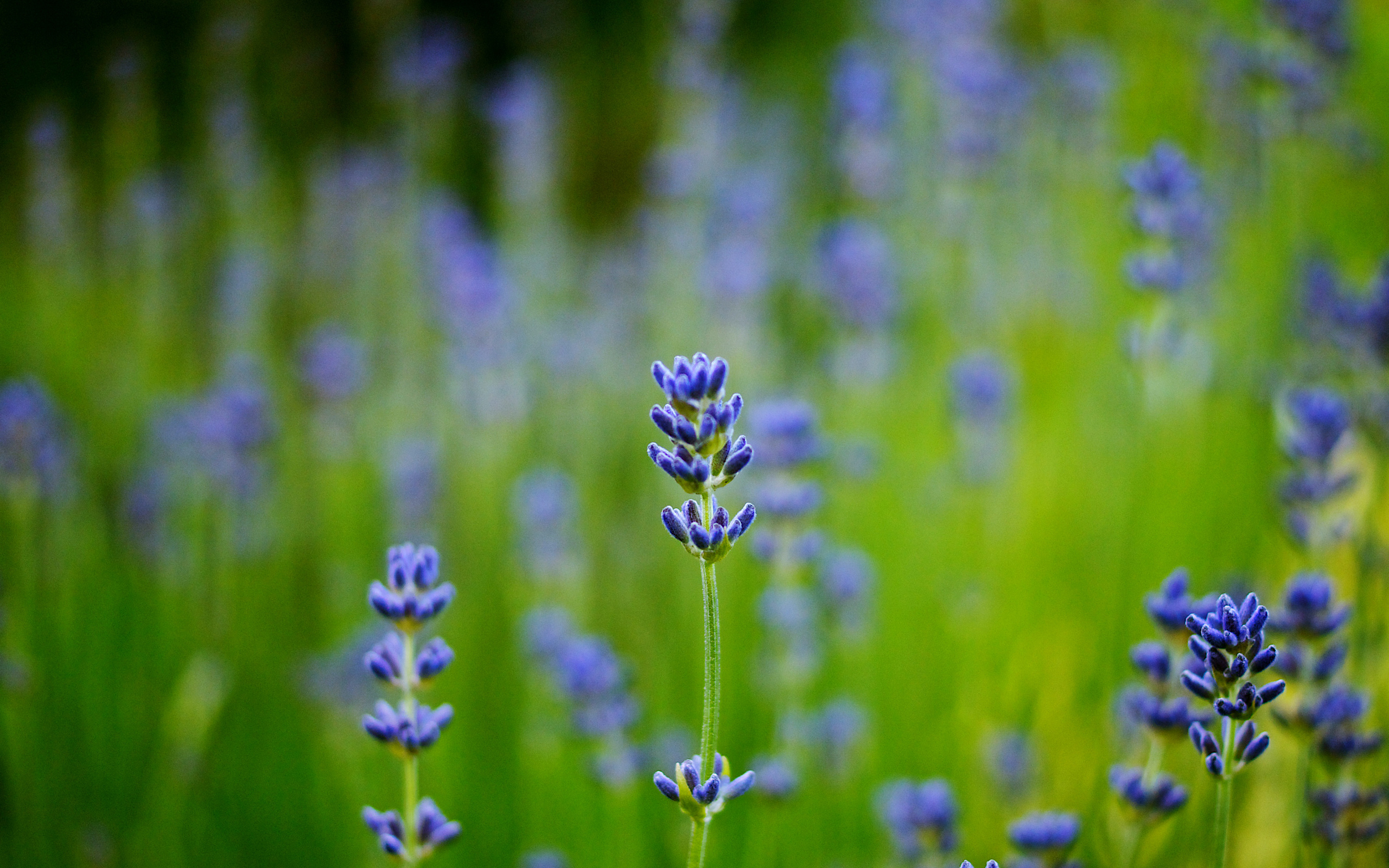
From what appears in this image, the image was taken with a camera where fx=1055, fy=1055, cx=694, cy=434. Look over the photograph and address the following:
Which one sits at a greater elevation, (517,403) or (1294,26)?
(1294,26)

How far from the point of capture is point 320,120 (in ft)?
17.0

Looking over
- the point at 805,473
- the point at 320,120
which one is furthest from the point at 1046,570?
the point at 320,120

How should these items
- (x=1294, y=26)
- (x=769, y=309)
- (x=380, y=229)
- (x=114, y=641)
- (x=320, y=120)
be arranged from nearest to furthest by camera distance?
1. (x=1294, y=26)
2. (x=114, y=641)
3. (x=380, y=229)
4. (x=769, y=309)
5. (x=320, y=120)

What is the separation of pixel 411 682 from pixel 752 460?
878 millimetres

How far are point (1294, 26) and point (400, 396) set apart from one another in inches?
96.4

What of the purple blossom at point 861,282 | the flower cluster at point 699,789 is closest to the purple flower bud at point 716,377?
the flower cluster at point 699,789

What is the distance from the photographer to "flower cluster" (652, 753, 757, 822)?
35.0 inches

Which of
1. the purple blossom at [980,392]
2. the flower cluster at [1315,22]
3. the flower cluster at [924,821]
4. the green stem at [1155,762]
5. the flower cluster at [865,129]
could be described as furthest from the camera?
the flower cluster at [865,129]

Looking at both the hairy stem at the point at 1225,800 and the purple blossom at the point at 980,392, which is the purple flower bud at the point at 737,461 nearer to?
the hairy stem at the point at 1225,800

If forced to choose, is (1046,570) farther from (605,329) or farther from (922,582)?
(605,329)

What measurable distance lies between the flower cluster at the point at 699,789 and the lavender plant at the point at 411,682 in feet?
0.78

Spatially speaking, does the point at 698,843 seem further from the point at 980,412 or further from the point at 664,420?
the point at 980,412

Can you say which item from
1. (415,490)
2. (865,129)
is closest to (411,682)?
(415,490)

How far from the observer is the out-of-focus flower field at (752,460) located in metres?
1.64
